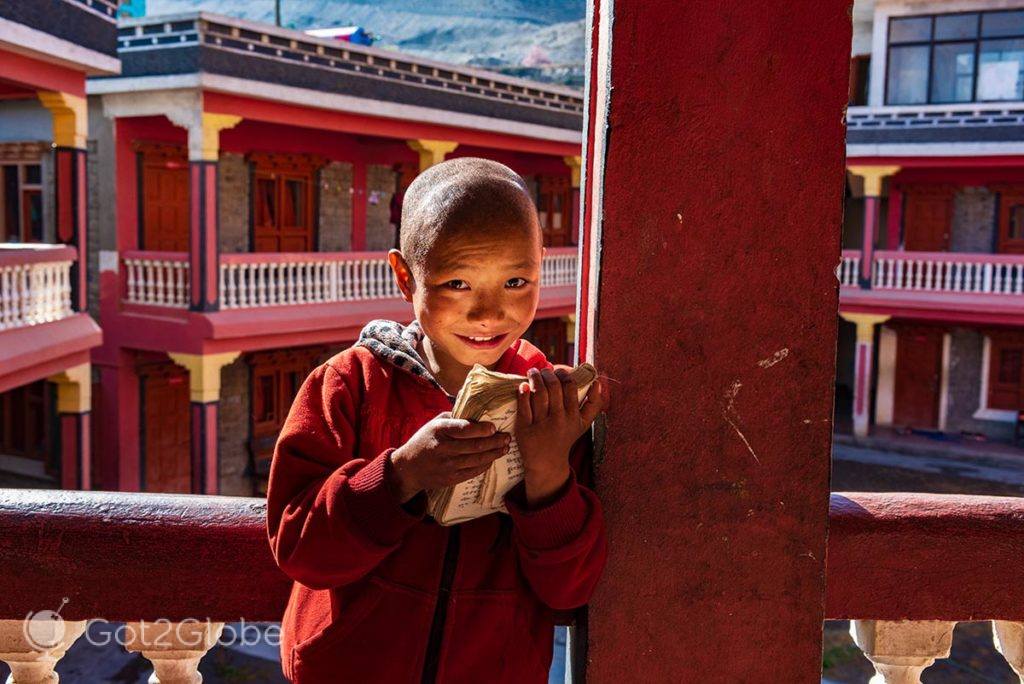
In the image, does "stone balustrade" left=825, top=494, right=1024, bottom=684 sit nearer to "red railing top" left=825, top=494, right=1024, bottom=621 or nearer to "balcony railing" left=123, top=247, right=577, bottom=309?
"red railing top" left=825, top=494, right=1024, bottom=621

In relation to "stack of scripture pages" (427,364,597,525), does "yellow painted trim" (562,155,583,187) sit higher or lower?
higher

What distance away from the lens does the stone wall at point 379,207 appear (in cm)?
1377

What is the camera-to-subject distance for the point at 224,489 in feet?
37.9

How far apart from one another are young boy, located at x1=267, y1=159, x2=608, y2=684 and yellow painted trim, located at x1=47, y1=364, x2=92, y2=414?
332 inches

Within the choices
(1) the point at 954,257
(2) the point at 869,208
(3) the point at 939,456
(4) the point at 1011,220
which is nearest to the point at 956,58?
(4) the point at 1011,220

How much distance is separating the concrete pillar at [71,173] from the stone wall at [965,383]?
13738 millimetres

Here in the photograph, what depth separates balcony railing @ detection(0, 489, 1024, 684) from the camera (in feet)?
5.32

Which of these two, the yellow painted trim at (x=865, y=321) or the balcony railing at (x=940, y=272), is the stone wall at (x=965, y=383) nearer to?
the balcony railing at (x=940, y=272)

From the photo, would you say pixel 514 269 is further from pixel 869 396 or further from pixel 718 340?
pixel 869 396

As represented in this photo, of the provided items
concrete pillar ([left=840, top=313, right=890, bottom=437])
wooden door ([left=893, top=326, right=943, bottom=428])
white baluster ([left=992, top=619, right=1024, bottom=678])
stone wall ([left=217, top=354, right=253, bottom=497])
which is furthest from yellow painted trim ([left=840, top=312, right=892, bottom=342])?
white baluster ([left=992, top=619, right=1024, bottom=678])

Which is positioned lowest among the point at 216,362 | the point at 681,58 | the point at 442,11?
the point at 216,362

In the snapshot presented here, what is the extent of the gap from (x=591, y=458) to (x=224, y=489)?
10847 mm

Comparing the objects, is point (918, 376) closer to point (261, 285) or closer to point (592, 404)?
point (261, 285)

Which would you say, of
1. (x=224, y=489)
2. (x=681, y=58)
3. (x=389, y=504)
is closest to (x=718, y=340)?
(x=681, y=58)
